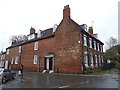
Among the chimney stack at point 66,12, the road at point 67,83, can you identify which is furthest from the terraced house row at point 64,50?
the road at point 67,83

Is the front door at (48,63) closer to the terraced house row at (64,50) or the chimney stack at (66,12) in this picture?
the terraced house row at (64,50)

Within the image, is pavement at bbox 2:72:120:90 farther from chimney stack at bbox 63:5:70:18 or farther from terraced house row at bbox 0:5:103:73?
chimney stack at bbox 63:5:70:18

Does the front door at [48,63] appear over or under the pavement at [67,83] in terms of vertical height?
over

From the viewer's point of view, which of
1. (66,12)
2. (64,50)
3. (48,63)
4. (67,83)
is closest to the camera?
(67,83)

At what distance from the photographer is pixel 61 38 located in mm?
22438

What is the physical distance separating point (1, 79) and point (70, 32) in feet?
43.3

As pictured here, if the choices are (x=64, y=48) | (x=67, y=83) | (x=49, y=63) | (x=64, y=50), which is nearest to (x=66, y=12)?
(x=64, y=48)

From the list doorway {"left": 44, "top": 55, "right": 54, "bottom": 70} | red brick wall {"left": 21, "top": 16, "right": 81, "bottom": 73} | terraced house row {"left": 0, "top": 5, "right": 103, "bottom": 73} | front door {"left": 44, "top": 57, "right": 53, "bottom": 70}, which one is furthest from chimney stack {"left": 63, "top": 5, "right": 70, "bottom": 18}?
front door {"left": 44, "top": 57, "right": 53, "bottom": 70}

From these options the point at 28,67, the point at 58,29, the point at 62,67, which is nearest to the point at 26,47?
the point at 28,67

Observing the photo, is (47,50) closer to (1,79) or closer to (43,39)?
(43,39)

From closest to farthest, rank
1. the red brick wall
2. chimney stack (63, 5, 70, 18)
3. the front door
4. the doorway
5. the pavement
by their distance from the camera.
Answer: the pavement → the red brick wall → chimney stack (63, 5, 70, 18) → the doorway → the front door

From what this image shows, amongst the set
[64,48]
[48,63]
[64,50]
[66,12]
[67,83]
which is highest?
[66,12]

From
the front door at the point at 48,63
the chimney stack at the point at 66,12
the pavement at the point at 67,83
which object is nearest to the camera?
the pavement at the point at 67,83

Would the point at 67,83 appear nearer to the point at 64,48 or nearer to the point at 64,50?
the point at 64,50
